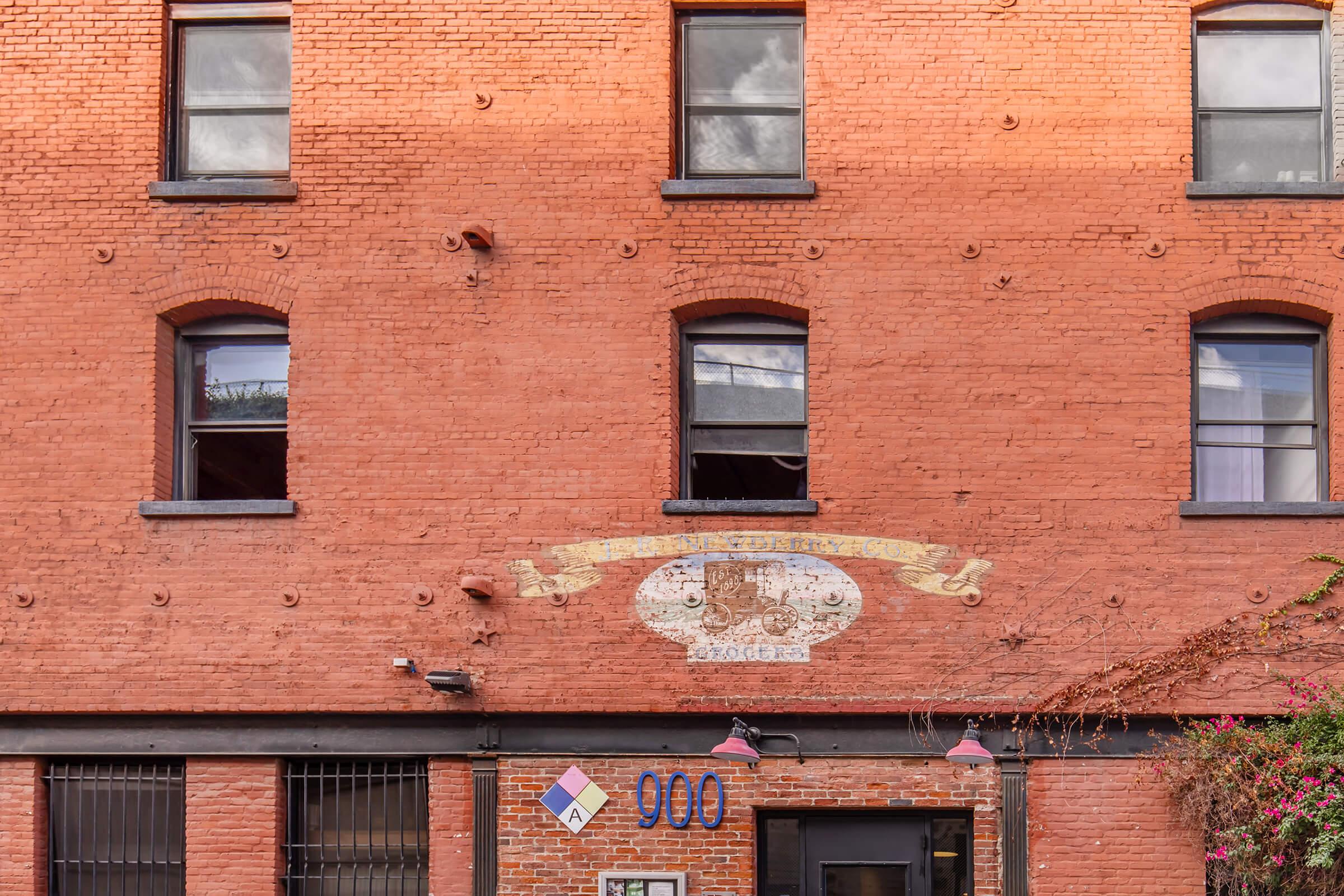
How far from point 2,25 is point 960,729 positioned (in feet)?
33.3

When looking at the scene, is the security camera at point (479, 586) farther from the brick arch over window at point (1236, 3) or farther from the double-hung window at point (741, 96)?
the brick arch over window at point (1236, 3)

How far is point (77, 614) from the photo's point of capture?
11289mm

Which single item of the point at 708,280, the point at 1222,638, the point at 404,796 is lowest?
the point at 404,796

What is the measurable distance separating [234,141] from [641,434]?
4.56m

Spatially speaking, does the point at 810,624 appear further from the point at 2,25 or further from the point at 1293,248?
the point at 2,25

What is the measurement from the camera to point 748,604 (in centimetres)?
1110

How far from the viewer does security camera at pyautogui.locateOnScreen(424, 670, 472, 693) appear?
35.3 ft

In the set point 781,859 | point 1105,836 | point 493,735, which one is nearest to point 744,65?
point 493,735

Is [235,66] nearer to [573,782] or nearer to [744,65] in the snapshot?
[744,65]

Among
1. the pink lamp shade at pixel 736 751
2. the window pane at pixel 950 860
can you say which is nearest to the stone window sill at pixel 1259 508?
the window pane at pixel 950 860

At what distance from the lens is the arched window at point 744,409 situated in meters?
11.7

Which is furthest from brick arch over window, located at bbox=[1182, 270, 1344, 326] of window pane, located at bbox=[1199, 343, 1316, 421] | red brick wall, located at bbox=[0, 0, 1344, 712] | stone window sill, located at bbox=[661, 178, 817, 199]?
stone window sill, located at bbox=[661, 178, 817, 199]

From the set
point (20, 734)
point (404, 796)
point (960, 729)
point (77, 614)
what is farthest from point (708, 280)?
point (20, 734)

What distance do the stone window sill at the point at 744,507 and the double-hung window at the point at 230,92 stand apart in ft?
15.1
